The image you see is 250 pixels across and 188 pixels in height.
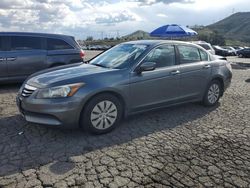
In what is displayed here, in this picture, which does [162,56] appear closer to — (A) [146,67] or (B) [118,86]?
(A) [146,67]

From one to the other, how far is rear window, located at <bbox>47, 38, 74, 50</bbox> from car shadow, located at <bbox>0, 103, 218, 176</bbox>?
3.69 m

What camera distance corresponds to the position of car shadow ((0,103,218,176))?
3.44 metres

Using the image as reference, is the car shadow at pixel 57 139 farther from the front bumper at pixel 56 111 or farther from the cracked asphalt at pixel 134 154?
the front bumper at pixel 56 111

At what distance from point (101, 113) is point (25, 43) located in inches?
193

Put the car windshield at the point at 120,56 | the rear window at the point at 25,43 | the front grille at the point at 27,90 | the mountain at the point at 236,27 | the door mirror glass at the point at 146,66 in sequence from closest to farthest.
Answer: the front grille at the point at 27,90, the door mirror glass at the point at 146,66, the car windshield at the point at 120,56, the rear window at the point at 25,43, the mountain at the point at 236,27

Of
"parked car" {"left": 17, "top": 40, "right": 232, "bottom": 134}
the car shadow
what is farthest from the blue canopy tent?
the car shadow

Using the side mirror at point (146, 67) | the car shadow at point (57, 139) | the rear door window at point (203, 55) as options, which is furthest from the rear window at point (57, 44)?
the side mirror at point (146, 67)

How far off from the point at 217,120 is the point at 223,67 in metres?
1.64

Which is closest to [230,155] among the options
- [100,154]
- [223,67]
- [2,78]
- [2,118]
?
[100,154]

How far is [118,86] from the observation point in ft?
14.3

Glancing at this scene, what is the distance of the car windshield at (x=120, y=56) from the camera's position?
15.6 ft

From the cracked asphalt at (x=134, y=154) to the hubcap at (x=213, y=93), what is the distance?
0.76 meters

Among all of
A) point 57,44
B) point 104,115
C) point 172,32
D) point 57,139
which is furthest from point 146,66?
point 172,32

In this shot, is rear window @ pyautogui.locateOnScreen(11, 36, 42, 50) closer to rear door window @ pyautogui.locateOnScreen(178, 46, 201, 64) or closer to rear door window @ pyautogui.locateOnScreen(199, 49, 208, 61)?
rear door window @ pyautogui.locateOnScreen(178, 46, 201, 64)
